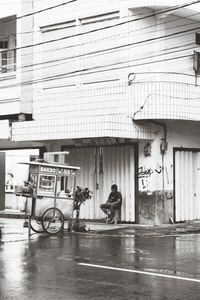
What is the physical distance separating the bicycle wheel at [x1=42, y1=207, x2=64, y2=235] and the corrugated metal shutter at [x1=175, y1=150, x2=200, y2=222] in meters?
5.62

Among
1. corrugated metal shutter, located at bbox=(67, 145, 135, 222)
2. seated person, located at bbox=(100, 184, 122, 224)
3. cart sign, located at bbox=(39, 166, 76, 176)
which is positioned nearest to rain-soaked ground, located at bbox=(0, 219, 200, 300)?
cart sign, located at bbox=(39, 166, 76, 176)

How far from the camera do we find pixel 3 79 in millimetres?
24703

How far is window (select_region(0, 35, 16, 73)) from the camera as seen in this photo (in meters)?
25.1

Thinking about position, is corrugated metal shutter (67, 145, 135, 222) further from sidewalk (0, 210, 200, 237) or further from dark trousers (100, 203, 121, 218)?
sidewalk (0, 210, 200, 237)

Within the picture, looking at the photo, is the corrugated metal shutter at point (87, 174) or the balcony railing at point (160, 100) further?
the corrugated metal shutter at point (87, 174)

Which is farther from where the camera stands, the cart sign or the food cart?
the cart sign

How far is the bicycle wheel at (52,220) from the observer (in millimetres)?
17188

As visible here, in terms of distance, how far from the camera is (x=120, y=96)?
20.6m

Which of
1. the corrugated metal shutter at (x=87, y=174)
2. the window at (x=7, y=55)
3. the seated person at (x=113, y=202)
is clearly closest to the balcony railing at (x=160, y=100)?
the seated person at (x=113, y=202)

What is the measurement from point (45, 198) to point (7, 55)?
397 inches

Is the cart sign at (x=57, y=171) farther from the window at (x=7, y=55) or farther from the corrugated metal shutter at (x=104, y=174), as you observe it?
the window at (x=7, y=55)

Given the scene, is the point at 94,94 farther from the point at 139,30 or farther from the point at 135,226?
the point at 135,226

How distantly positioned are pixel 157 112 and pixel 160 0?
396cm

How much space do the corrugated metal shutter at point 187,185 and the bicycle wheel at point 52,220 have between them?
5.62m
